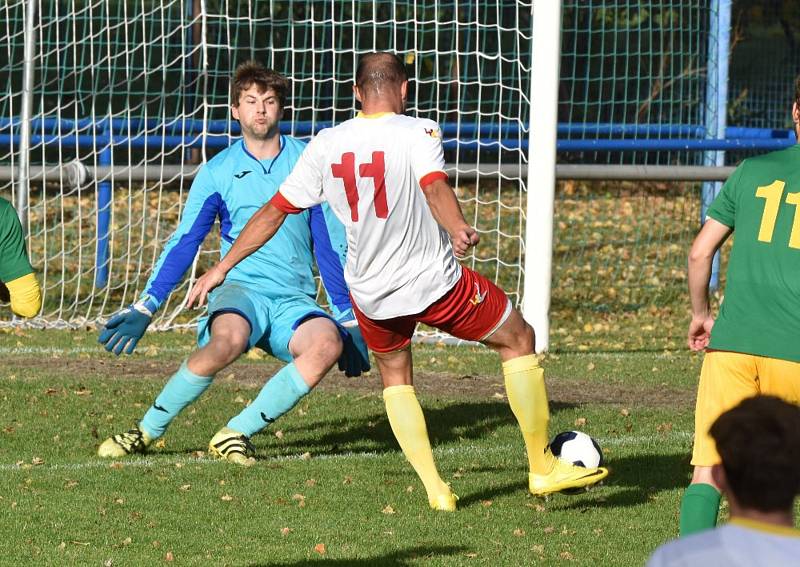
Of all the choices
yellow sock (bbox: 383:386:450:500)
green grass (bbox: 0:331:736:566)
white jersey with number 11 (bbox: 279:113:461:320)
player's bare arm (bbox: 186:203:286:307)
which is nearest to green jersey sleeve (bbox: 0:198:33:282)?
player's bare arm (bbox: 186:203:286:307)

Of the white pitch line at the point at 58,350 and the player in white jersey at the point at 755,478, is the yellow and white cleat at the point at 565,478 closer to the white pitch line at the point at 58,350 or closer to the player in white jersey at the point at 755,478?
the player in white jersey at the point at 755,478

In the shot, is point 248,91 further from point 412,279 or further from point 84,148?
point 84,148

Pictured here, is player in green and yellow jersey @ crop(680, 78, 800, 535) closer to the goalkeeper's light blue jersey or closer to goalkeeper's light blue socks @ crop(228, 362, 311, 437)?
goalkeeper's light blue socks @ crop(228, 362, 311, 437)

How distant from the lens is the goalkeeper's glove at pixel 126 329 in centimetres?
662

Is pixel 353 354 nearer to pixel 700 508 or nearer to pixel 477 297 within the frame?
pixel 477 297

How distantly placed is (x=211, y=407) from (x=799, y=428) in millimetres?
5868

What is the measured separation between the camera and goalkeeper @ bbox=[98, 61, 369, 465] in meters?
6.81

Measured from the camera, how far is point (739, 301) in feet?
15.3

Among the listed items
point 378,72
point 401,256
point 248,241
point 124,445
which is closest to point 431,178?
point 401,256

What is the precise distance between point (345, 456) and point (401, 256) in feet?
5.46

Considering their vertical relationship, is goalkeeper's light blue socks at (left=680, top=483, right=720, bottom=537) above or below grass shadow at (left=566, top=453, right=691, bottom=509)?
above

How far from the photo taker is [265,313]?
23.1 ft

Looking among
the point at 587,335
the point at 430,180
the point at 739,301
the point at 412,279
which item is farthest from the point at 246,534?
the point at 587,335

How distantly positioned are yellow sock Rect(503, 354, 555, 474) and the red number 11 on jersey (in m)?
0.85
